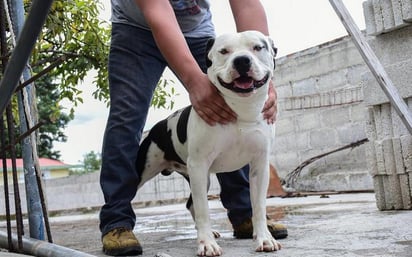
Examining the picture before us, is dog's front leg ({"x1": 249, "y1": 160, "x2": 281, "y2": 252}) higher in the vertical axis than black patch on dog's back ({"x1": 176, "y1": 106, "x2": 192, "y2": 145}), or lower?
lower

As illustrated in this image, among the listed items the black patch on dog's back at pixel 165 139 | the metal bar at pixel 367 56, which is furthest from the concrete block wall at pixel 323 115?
the black patch on dog's back at pixel 165 139

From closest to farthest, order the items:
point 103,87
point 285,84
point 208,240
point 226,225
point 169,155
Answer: point 208,240 < point 169,155 < point 226,225 < point 103,87 < point 285,84

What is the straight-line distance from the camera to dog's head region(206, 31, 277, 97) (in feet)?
5.19

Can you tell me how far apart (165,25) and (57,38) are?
1903mm

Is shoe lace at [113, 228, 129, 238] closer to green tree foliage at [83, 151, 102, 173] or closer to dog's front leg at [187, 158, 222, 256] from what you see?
dog's front leg at [187, 158, 222, 256]

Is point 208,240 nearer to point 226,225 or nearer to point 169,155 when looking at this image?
point 169,155

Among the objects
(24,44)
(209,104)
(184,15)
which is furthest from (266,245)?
(24,44)

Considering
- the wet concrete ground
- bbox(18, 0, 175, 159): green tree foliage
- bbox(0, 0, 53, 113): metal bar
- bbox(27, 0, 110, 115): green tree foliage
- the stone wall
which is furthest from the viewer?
the stone wall

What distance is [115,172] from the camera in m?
1.97

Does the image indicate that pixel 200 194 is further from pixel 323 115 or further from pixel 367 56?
pixel 323 115

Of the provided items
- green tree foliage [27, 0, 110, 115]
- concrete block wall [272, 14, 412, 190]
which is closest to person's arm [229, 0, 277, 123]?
green tree foliage [27, 0, 110, 115]

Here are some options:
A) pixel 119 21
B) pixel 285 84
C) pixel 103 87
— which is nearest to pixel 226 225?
pixel 119 21

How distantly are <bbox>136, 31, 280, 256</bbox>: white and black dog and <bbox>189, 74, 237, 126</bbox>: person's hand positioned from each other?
0.02 metres

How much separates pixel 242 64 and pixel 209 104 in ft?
0.63
